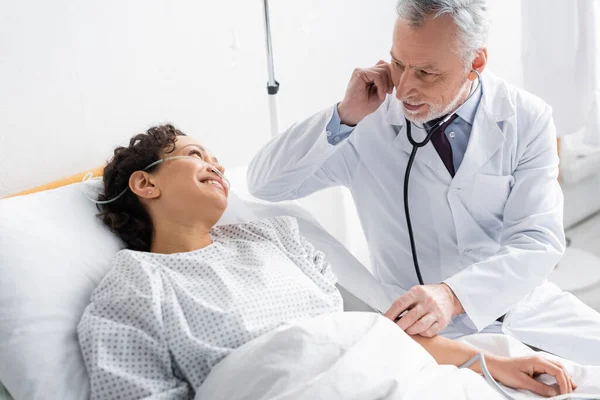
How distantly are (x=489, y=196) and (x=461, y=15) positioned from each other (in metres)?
0.48

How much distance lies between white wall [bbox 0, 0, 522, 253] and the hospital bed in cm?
29

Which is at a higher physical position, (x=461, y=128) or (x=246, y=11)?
(x=246, y=11)

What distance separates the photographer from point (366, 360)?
1.24 m

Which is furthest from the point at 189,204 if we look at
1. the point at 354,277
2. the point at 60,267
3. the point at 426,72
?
the point at 426,72

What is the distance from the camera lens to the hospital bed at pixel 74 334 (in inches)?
48.3

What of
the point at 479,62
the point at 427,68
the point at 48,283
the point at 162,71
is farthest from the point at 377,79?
the point at 48,283

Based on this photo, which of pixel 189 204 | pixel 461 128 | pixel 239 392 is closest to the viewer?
pixel 239 392

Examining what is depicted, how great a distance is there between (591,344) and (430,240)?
1.58 feet

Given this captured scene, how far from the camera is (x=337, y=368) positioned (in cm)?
121

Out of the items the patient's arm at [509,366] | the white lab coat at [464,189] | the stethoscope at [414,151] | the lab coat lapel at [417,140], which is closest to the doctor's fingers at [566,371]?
the patient's arm at [509,366]

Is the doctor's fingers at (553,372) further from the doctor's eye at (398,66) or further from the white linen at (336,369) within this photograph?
the doctor's eye at (398,66)

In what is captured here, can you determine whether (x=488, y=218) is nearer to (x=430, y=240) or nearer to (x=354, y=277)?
(x=430, y=240)

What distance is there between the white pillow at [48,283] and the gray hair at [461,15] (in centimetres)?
69

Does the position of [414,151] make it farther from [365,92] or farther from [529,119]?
[529,119]
